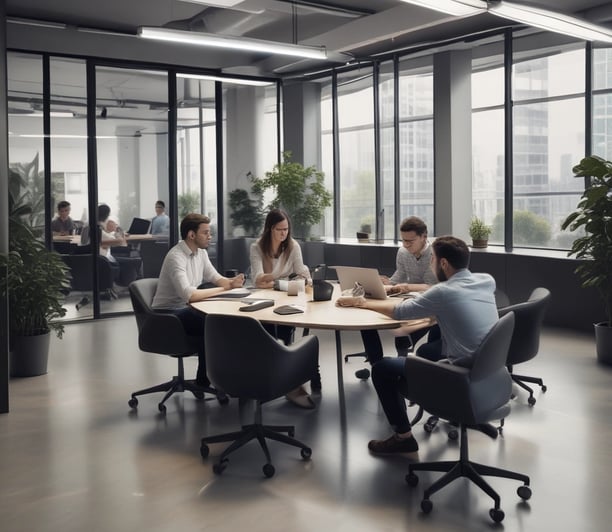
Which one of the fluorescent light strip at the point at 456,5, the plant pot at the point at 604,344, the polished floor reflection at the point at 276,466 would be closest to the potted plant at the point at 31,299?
the polished floor reflection at the point at 276,466

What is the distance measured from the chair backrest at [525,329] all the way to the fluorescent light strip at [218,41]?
3745 mm

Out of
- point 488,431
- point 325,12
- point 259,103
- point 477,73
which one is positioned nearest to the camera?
point 488,431

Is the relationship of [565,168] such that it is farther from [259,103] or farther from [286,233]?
[286,233]

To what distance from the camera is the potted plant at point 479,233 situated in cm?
844

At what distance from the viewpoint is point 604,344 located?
601 centimetres

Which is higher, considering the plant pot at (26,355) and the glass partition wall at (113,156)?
the glass partition wall at (113,156)

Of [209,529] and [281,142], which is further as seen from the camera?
[281,142]

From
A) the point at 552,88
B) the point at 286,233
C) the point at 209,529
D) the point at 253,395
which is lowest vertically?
the point at 209,529

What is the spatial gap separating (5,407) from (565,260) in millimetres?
5609

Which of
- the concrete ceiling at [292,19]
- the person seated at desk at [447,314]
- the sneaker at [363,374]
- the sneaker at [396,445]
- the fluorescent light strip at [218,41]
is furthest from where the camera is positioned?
the concrete ceiling at [292,19]

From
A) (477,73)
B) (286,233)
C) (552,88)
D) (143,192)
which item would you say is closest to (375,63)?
(477,73)

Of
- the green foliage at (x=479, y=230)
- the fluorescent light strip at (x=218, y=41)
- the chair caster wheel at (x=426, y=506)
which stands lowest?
the chair caster wheel at (x=426, y=506)

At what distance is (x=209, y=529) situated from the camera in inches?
119

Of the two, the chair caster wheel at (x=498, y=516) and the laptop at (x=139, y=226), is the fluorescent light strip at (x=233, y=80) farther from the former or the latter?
the chair caster wheel at (x=498, y=516)
